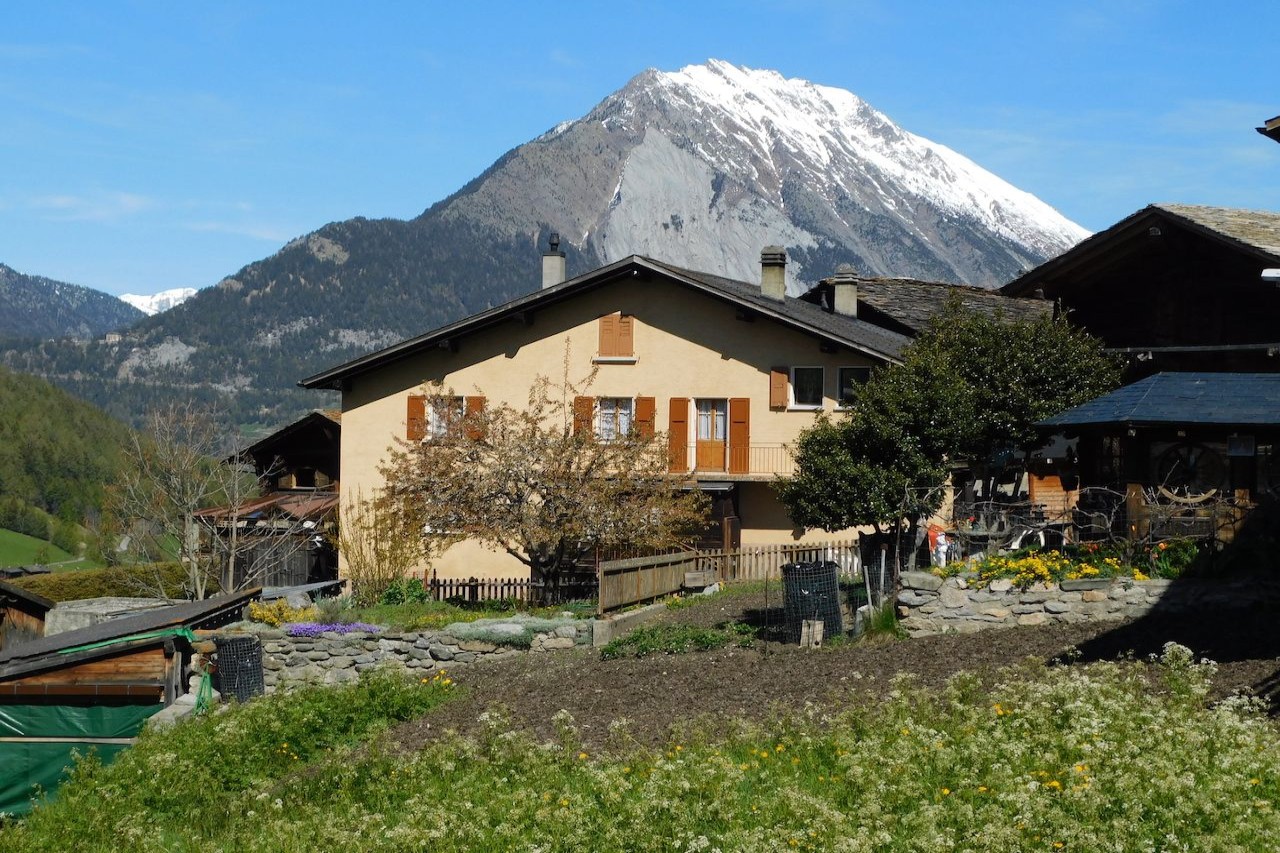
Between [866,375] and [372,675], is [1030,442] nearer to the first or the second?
[866,375]

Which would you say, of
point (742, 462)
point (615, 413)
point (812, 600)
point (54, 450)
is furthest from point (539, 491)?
point (54, 450)

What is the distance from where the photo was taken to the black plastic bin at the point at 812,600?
798 inches

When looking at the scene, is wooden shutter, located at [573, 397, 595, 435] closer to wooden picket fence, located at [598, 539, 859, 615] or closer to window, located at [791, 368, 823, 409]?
wooden picket fence, located at [598, 539, 859, 615]

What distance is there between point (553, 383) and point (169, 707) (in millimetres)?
16121

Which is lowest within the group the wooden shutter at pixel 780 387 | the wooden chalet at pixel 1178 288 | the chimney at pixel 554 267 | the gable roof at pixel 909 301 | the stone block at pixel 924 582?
the stone block at pixel 924 582

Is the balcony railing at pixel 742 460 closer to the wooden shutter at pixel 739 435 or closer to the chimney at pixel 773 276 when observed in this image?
the wooden shutter at pixel 739 435

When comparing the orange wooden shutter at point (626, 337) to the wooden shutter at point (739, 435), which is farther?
the orange wooden shutter at point (626, 337)

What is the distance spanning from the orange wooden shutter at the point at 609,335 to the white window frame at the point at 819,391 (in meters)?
4.58

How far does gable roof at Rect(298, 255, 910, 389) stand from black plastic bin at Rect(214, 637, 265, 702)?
1107 cm

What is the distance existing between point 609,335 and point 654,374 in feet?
5.05

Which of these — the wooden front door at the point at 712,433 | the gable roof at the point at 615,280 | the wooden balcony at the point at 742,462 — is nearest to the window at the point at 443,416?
the gable roof at the point at 615,280

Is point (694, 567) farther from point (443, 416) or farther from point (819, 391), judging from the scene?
point (819, 391)

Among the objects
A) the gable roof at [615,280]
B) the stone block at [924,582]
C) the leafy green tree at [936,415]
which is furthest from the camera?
the gable roof at [615,280]

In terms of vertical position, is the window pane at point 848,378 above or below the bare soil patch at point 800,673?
above
